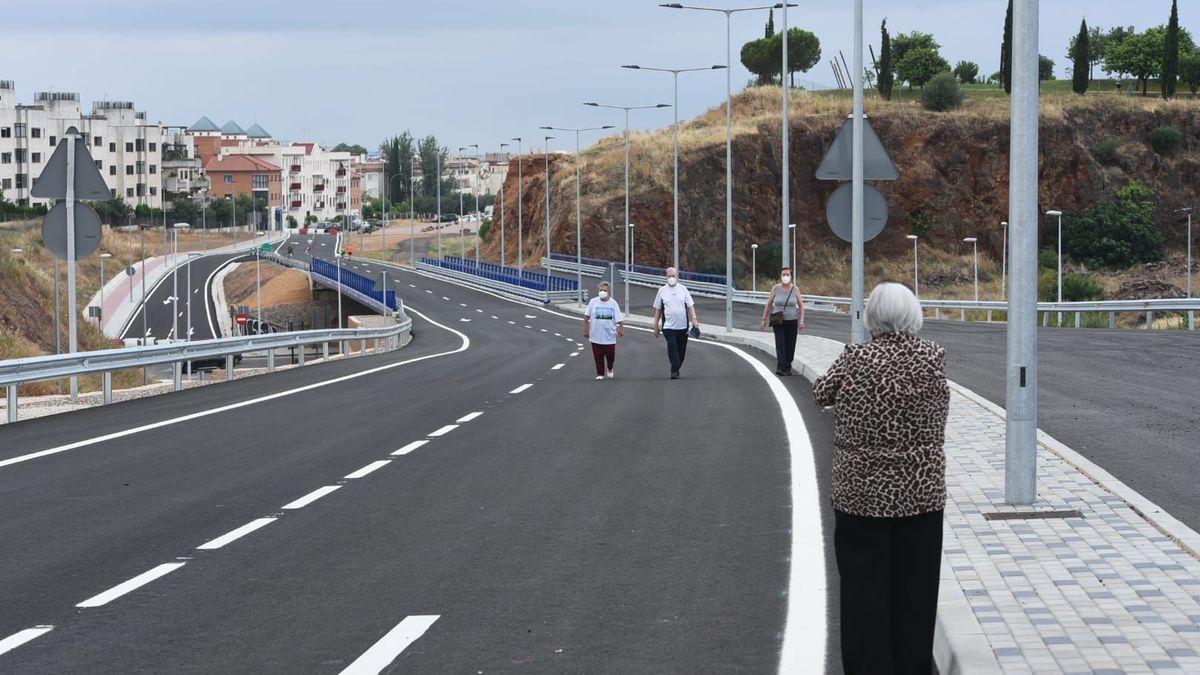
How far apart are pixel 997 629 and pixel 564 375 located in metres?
21.1

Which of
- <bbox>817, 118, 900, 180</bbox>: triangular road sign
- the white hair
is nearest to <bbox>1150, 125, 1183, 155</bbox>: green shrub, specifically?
<bbox>817, 118, 900, 180</bbox>: triangular road sign

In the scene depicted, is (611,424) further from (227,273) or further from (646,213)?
(227,273)

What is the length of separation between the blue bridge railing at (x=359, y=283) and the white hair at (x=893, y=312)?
65.9m

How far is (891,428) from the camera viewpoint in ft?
19.3

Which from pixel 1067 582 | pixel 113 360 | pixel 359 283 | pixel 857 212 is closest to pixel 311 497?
pixel 1067 582

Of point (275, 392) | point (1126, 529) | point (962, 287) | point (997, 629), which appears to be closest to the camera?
point (997, 629)

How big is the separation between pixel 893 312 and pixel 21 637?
410 centimetres

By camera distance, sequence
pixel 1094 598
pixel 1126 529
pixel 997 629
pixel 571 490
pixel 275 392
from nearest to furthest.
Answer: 1. pixel 997 629
2. pixel 1094 598
3. pixel 1126 529
4. pixel 571 490
5. pixel 275 392

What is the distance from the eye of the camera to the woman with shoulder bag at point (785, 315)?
81.1 ft

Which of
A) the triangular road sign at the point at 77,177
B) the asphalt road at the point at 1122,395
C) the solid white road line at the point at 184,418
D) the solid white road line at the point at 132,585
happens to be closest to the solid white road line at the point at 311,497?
the solid white road line at the point at 132,585

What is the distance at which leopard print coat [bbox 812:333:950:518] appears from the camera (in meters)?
5.82

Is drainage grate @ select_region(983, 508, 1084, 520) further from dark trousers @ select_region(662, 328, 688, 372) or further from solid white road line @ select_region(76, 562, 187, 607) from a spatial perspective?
dark trousers @ select_region(662, 328, 688, 372)

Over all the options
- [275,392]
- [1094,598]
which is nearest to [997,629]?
[1094,598]

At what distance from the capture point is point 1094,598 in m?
7.09
